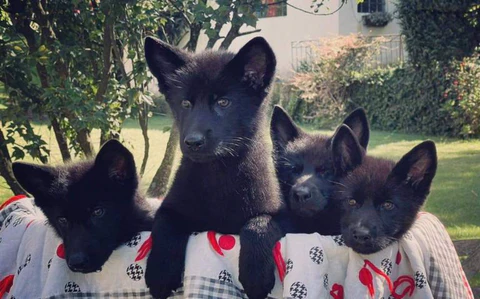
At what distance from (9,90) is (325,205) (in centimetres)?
303

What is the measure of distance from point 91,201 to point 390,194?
1479mm

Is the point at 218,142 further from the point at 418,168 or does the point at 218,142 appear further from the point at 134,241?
the point at 418,168

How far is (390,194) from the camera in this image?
2.97 m

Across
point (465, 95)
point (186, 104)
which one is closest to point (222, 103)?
point (186, 104)

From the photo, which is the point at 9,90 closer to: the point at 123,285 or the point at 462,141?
the point at 123,285

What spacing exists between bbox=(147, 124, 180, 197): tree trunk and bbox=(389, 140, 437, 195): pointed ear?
276 centimetres

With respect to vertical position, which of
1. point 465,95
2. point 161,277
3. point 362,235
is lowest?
point 465,95

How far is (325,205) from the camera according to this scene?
3.25 metres

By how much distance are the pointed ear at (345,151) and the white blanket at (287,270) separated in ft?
1.47

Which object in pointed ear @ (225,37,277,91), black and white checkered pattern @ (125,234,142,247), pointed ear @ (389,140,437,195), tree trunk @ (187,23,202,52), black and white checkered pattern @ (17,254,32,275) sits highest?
tree trunk @ (187,23,202,52)

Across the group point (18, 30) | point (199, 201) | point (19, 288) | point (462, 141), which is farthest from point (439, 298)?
point (462, 141)

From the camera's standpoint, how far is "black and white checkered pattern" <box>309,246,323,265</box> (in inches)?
105

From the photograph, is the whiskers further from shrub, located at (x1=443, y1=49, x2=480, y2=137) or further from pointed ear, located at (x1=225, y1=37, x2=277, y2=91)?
shrub, located at (x1=443, y1=49, x2=480, y2=137)

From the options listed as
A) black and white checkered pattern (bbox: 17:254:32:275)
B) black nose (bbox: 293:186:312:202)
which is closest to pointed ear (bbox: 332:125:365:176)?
black nose (bbox: 293:186:312:202)
